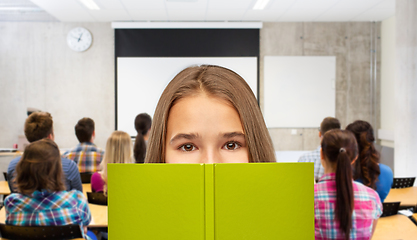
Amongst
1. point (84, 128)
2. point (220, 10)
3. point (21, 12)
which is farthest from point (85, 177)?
point (21, 12)

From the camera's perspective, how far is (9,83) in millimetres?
6113

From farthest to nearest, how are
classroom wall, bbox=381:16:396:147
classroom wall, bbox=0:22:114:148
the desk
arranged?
1. classroom wall, bbox=0:22:114:148
2. classroom wall, bbox=381:16:396:147
3. the desk

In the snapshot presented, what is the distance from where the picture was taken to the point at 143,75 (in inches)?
244

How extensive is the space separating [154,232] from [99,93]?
6113mm

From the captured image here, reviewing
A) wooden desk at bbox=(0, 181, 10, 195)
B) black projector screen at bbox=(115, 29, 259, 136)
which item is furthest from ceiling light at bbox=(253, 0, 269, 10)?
wooden desk at bbox=(0, 181, 10, 195)

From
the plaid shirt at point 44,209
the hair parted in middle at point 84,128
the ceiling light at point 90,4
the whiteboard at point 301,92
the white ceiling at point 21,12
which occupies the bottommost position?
the plaid shirt at point 44,209

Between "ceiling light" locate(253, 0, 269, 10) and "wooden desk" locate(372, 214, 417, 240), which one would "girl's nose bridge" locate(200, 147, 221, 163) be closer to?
"wooden desk" locate(372, 214, 417, 240)

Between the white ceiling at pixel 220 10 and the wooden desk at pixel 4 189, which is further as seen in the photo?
the white ceiling at pixel 220 10

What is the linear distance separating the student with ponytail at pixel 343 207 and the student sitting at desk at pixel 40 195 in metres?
1.39

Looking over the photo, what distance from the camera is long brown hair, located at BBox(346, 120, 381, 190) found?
8.16ft

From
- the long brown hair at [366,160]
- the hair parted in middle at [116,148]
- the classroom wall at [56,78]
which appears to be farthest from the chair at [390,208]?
the classroom wall at [56,78]

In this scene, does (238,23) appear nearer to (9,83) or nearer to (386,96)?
(386,96)

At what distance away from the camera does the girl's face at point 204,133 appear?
616 mm

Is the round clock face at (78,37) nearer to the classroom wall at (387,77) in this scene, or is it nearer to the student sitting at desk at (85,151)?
the student sitting at desk at (85,151)
